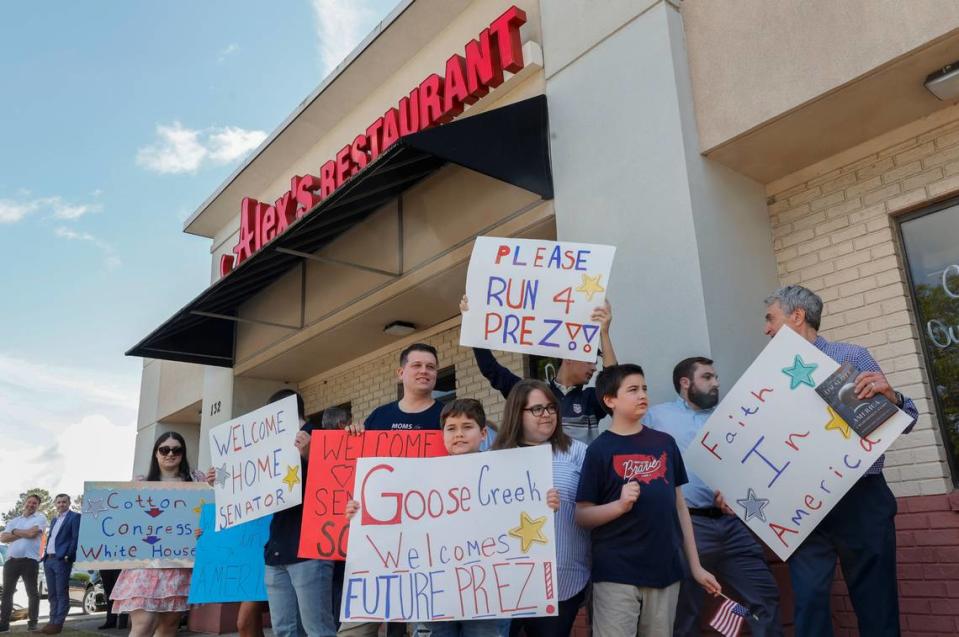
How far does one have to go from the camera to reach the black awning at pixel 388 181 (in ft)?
19.9

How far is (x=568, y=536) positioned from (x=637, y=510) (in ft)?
1.21

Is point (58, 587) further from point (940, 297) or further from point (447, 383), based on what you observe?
point (940, 297)

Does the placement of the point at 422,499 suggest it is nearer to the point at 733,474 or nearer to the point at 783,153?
the point at 733,474

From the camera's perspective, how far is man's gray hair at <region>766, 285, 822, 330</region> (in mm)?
3961

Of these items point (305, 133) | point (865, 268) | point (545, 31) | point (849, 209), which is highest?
point (305, 133)

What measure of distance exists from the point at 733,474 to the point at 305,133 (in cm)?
828

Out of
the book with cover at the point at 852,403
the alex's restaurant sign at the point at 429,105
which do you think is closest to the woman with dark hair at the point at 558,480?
the book with cover at the point at 852,403

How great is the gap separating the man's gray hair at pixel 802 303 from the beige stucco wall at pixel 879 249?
4.92 feet

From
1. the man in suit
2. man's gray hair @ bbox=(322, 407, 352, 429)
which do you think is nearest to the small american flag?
man's gray hair @ bbox=(322, 407, 352, 429)

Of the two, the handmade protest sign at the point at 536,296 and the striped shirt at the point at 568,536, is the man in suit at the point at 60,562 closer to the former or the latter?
the handmade protest sign at the point at 536,296

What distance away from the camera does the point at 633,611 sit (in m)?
3.25

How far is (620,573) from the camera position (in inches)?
129

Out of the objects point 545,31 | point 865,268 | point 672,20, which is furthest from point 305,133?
point 865,268

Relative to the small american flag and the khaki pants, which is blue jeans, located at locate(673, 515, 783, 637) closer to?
the small american flag
